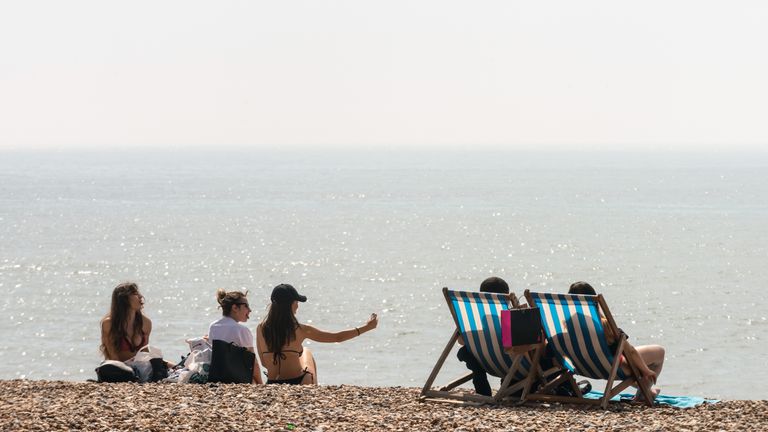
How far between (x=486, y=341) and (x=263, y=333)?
1.69 meters

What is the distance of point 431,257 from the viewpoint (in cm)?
4084

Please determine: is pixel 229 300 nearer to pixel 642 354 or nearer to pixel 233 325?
pixel 233 325

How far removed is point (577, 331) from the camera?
7.82 m

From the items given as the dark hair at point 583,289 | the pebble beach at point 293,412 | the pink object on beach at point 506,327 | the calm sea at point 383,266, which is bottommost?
the calm sea at point 383,266

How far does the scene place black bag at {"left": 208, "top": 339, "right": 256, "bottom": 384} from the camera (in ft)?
28.2

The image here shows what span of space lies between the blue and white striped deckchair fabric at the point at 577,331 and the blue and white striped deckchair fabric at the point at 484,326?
0.26 m

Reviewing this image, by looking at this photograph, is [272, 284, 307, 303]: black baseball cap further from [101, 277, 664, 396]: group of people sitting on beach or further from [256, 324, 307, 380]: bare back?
[256, 324, 307, 380]: bare back

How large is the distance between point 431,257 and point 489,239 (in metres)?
9.51

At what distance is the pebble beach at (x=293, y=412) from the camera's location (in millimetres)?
6707

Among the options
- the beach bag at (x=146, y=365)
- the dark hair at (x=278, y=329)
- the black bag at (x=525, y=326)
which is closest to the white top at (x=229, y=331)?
the dark hair at (x=278, y=329)

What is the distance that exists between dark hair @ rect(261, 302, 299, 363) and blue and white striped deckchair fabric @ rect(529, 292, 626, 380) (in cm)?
186

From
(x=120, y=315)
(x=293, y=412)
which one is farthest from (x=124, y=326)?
(x=293, y=412)

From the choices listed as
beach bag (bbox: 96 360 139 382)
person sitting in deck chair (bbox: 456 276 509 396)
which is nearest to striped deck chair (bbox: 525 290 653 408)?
person sitting in deck chair (bbox: 456 276 509 396)

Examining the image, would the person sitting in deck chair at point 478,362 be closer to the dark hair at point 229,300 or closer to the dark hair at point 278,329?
the dark hair at point 278,329
